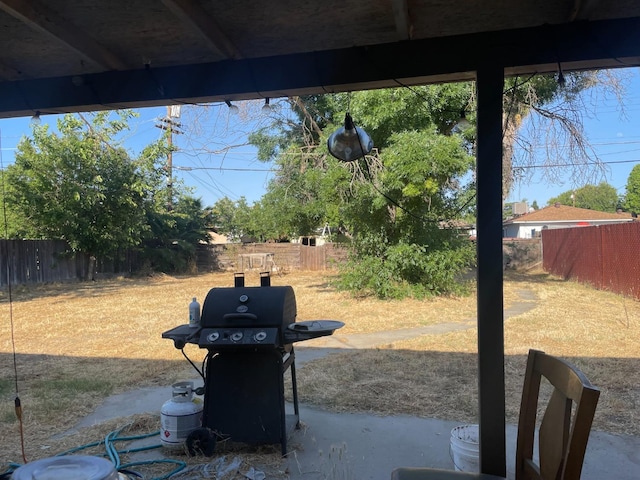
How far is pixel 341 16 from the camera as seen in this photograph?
2.32 m

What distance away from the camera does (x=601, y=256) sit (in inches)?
465

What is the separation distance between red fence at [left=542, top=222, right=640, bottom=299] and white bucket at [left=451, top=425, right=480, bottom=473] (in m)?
8.55

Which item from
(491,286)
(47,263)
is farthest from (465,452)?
(47,263)

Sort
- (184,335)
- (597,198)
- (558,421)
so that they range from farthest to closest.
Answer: (597,198)
(184,335)
(558,421)

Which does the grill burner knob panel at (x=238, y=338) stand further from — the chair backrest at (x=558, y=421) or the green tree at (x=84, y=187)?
the green tree at (x=84, y=187)

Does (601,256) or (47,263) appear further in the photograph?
(47,263)

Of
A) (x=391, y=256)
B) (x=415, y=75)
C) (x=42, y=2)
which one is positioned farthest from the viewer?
(x=391, y=256)

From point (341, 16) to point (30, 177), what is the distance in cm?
1442

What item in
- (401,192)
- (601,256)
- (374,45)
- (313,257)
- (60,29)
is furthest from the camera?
(313,257)

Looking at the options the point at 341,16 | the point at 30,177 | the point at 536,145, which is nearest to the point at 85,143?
the point at 30,177

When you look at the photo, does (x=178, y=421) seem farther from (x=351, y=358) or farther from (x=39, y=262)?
(x=39, y=262)

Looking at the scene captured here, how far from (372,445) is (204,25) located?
2.65m

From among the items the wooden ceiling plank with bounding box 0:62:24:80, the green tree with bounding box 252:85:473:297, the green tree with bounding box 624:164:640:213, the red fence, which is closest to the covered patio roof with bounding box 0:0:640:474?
the wooden ceiling plank with bounding box 0:62:24:80

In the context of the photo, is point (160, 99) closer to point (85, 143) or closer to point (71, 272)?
point (85, 143)
